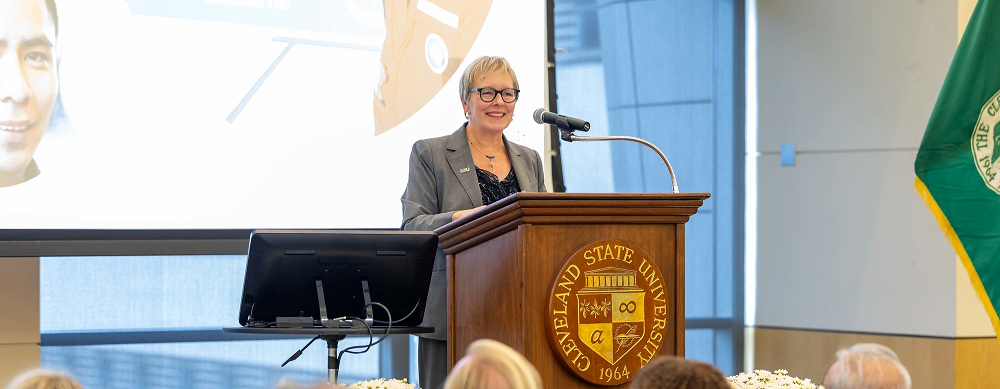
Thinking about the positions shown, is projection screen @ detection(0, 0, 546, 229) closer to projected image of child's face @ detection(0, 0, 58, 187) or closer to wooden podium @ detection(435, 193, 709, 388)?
projected image of child's face @ detection(0, 0, 58, 187)

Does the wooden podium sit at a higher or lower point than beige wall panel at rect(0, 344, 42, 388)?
higher

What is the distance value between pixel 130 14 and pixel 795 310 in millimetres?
3736

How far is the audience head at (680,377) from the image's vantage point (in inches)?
44.9

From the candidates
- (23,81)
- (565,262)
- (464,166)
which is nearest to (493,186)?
(464,166)

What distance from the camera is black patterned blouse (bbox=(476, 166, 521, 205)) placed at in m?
2.64

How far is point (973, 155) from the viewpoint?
4.00 meters

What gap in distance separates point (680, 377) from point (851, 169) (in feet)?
14.1

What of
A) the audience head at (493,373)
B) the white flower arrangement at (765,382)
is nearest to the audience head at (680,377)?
the audience head at (493,373)

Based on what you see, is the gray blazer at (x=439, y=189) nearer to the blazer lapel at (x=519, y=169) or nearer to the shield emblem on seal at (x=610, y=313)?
the blazer lapel at (x=519, y=169)

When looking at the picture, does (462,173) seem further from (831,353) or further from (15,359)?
(831,353)

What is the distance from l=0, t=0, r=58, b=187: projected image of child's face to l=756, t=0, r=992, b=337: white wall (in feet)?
12.3

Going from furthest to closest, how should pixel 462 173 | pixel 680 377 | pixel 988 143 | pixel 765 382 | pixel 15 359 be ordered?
pixel 988 143 → pixel 15 359 → pixel 765 382 → pixel 462 173 → pixel 680 377

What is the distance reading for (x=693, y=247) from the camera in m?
5.43

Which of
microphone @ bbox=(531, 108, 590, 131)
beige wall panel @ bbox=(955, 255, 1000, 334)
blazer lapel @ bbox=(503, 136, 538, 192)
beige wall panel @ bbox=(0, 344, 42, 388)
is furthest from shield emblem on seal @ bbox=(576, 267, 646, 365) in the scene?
beige wall panel @ bbox=(955, 255, 1000, 334)
